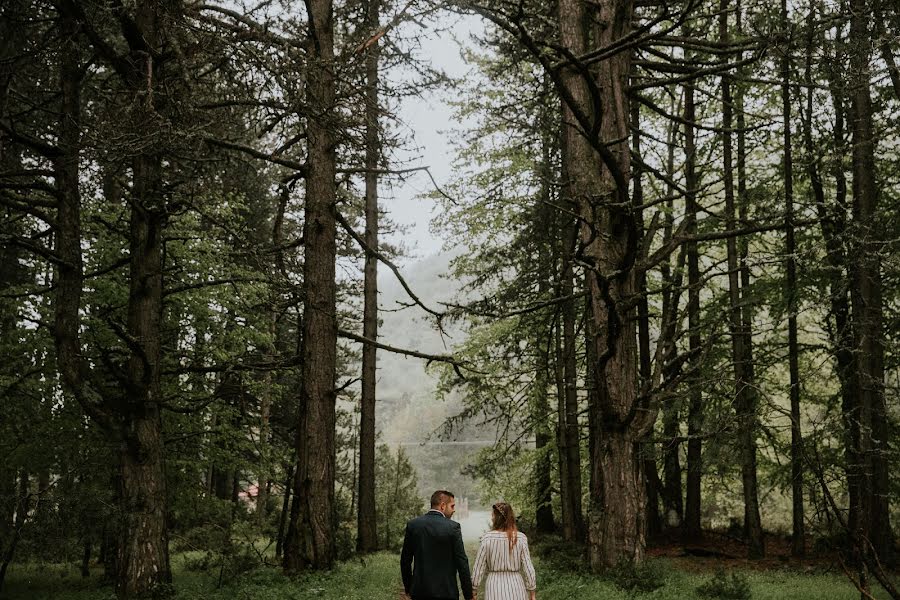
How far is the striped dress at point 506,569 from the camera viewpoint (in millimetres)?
6836

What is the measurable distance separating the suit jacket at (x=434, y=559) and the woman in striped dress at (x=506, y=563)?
1.79 ft

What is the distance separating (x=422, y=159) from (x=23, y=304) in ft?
33.0

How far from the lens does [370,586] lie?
11.6 m

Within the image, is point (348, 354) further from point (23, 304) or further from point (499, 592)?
point (499, 592)

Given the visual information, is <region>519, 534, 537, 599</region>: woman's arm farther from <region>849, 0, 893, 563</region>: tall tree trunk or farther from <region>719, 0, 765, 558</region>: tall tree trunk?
<region>719, 0, 765, 558</region>: tall tree trunk

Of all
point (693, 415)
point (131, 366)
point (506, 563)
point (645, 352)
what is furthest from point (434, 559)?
point (645, 352)

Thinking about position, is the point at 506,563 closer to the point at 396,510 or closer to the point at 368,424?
the point at 368,424

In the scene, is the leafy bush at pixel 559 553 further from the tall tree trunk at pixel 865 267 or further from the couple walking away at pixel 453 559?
the couple walking away at pixel 453 559

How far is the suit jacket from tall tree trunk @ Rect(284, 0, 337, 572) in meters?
3.96

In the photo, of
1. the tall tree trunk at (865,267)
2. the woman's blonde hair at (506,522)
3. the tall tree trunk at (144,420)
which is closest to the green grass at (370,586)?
the tall tree trunk at (144,420)

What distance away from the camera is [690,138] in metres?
Answer: 18.4

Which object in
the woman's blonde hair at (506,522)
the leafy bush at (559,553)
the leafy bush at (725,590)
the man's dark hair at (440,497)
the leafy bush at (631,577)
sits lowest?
the leafy bush at (559,553)

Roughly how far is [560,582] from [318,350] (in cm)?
506

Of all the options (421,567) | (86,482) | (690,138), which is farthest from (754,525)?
(86,482)
